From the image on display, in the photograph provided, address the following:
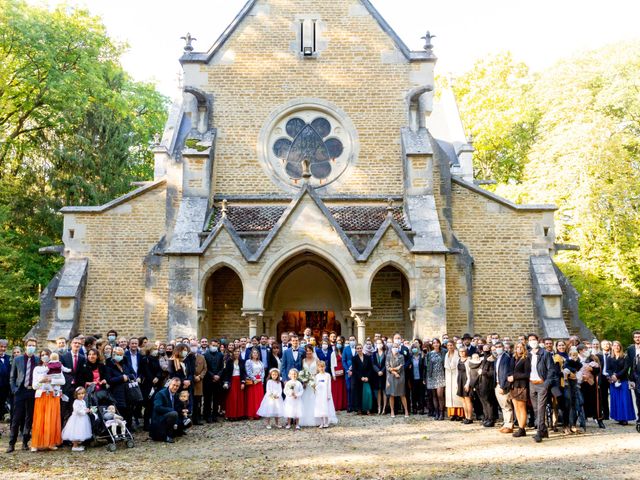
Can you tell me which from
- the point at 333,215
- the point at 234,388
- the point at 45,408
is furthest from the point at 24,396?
the point at 333,215

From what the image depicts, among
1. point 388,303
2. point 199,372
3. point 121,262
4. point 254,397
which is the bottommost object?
point 254,397

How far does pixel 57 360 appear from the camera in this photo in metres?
9.95

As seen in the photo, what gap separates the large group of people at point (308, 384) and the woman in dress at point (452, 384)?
2 cm

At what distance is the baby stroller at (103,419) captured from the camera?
10.1 m

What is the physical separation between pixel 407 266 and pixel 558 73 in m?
17.9

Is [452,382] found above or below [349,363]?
below

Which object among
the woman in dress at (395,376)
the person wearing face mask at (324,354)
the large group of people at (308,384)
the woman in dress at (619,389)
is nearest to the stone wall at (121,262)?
the large group of people at (308,384)

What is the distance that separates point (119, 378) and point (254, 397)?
3233mm

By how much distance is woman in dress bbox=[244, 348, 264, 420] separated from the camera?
12977 millimetres

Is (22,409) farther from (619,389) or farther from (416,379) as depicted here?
(619,389)

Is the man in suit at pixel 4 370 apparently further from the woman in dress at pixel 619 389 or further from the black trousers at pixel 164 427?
the woman in dress at pixel 619 389

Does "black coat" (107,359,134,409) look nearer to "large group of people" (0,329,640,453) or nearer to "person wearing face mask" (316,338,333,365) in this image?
"large group of people" (0,329,640,453)

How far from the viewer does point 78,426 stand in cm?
988

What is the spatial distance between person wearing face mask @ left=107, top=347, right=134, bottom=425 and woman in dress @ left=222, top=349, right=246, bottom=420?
2.50m
